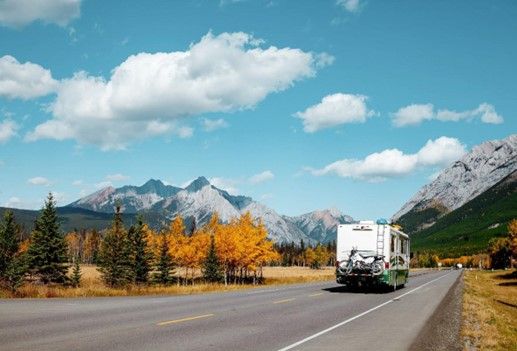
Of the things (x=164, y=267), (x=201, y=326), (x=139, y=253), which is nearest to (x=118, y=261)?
(x=139, y=253)

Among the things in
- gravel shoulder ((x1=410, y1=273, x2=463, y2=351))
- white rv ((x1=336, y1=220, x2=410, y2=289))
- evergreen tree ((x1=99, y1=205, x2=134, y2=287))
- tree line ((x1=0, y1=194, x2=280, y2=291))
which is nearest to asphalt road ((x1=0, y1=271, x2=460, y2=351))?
gravel shoulder ((x1=410, y1=273, x2=463, y2=351))

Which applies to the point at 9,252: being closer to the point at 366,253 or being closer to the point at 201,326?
the point at 366,253

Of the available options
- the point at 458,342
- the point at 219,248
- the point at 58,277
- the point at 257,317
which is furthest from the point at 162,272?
the point at 458,342

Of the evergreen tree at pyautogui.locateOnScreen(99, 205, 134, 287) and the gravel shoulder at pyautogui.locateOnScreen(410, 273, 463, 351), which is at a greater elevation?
the gravel shoulder at pyautogui.locateOnScreen(410, 273, 463, 351)

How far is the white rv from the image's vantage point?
2661 centimetres

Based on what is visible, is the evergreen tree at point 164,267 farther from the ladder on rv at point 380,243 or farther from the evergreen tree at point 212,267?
the ladder on rv at point 380,243

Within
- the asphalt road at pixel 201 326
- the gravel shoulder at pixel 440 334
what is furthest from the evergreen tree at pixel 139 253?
the gravel shoulder at pixel 440 334

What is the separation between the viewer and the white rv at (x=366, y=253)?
26.6m

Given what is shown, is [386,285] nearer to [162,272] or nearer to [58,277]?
[58,277]

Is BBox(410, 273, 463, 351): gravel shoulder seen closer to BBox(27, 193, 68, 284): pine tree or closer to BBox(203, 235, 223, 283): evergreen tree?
BBox(27, 193, 68, 284): pine tree

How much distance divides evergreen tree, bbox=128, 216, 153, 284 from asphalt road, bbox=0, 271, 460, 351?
44.7 metres

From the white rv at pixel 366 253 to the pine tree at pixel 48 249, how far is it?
1341 inches

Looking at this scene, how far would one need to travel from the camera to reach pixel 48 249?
166 ft

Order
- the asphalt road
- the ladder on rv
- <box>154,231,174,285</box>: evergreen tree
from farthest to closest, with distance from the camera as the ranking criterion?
<box>154,231,174,285</box>: evergreen tree → the ladder on rv → the asphalt road
